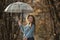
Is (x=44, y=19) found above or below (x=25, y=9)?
below

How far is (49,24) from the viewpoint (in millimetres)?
13781

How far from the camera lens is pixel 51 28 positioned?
13.7m

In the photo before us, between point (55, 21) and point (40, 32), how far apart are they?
3.41 ft

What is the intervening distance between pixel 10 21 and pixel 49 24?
1.85 m

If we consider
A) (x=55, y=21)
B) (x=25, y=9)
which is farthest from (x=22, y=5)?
(x=55, y=21)

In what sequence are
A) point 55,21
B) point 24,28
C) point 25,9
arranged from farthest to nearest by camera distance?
point 55,21 < point 25,9 < point 24,28

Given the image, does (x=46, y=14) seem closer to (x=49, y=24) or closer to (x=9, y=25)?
(x=49, y=24)

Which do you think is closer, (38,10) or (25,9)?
(25,9)

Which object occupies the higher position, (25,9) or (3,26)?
(25,9)

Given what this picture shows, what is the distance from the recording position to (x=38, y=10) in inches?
554

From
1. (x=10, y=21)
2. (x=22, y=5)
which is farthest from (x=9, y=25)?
(x=22, y=5)

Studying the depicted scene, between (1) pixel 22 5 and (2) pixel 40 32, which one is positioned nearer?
(1) pixel 22 5

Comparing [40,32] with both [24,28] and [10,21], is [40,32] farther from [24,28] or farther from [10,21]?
[24,28]

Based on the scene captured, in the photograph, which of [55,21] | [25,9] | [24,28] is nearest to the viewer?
[24,28]
